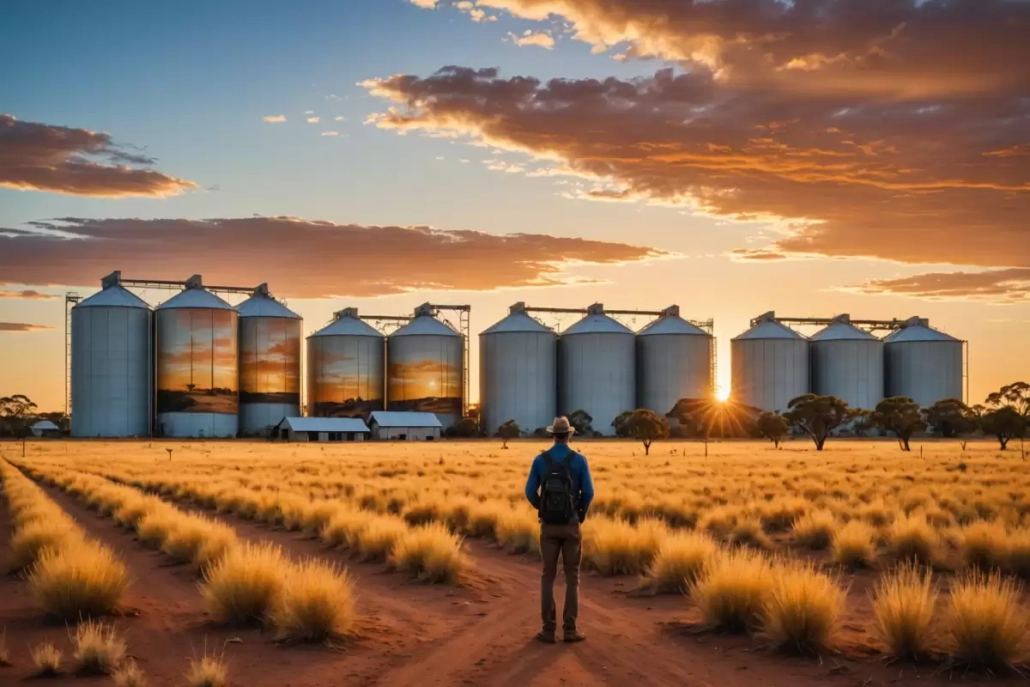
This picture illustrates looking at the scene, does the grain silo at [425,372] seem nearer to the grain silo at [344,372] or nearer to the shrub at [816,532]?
the grain silo at [344,372]

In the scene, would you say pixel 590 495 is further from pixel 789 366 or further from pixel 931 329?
pixel 931 329

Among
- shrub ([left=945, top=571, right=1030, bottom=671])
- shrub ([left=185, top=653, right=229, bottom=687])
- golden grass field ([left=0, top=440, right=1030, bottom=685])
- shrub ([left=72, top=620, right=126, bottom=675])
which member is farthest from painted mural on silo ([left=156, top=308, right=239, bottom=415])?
shrub ([left=945, top=571, right=1030, bottom=671])

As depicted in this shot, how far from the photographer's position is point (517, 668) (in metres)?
11.2

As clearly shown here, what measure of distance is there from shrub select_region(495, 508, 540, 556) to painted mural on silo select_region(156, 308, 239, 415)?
97383mm

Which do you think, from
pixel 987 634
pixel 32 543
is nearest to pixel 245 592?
pixel 32 543

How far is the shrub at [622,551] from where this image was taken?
1792cm

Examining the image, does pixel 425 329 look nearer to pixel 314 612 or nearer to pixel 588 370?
pixel 588 370

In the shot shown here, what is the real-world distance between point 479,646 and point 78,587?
18.4 feet

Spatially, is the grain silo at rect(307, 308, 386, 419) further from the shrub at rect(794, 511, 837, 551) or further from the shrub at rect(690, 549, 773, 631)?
the shrub at rect(690, 549, 773, 631)

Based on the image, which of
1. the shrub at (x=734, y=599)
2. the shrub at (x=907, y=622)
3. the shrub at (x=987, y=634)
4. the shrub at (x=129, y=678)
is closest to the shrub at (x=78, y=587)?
the shrub at (x=129, y=678)

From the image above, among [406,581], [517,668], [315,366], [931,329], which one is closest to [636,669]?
[517,668]

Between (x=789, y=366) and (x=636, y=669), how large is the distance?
121 m

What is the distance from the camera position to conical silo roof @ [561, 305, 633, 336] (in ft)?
419

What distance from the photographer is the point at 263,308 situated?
124 m
